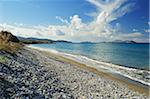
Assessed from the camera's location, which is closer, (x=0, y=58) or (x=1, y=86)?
(x=1, y=86)

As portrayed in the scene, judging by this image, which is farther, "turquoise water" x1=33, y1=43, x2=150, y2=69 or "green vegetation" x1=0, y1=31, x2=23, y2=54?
"turquoise water" x1=33, y1=43, x2=150, y2=69

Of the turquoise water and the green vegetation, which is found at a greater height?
the green vegetation

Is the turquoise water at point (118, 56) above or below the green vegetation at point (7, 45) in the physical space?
below

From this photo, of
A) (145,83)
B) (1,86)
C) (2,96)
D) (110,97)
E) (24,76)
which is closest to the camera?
(2,96)

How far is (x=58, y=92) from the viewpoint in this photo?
11266mm

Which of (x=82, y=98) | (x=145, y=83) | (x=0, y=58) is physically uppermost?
(x=0, y=58)

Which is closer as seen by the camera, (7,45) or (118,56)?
(7,45)

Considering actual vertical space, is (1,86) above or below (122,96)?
above

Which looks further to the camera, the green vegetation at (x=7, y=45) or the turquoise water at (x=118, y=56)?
the turquoise water at (x=118, y=56)

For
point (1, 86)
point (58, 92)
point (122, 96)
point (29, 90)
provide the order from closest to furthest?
point (1, 86), point (29, 90), point (58, 92), point (122, 96)

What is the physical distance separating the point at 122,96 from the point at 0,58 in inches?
261

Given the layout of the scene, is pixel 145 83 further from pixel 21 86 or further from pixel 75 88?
pixel 21 86

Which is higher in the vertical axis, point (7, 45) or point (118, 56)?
point (7, 45)

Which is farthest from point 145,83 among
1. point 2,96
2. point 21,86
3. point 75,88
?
point 2,96
